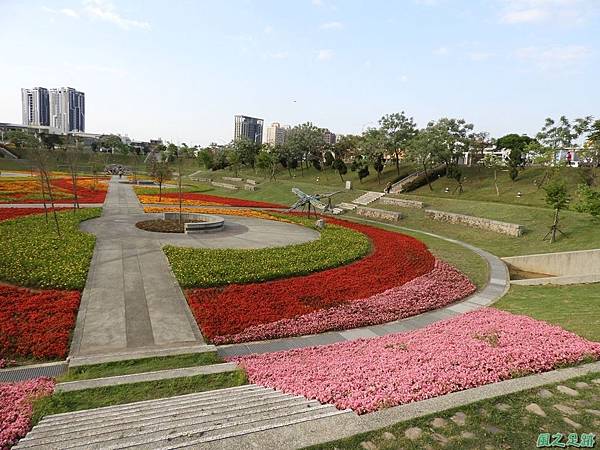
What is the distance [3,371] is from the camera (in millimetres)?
8109

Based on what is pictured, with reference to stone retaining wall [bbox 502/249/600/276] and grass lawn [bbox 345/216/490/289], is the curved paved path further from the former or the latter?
stone retaining wall [bbox 502/249/600/276]

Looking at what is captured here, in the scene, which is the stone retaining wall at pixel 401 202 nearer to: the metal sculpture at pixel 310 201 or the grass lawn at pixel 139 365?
the metal sculpture at pixel 310 201

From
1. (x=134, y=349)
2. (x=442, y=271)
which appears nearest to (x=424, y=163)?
(x=442, y=271)

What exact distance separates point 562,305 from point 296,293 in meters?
8.75

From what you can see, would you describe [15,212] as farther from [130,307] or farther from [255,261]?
[130,307]

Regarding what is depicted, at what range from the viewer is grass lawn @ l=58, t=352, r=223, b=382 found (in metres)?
7.91

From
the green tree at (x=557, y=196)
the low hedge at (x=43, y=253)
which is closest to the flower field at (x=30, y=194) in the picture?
the low hedge at (x=43, y=253)

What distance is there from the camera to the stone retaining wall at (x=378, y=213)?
3284 cm

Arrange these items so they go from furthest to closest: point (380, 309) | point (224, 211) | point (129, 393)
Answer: point (224, 211) < point (380, 309) < point (129, 393)

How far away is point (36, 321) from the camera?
10.1m

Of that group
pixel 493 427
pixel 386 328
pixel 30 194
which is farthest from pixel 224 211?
pixel 493 427

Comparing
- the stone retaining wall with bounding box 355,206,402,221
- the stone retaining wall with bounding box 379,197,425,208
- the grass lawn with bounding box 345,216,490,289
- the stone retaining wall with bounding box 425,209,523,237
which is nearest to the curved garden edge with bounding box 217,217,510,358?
the grass lawn with bounding box 345,216,490,289

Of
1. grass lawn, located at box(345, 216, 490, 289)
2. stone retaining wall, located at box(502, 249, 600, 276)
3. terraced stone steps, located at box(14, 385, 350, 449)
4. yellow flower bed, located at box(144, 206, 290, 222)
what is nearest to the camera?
terraced stone steps, located at box(14, 385, 350, 449)

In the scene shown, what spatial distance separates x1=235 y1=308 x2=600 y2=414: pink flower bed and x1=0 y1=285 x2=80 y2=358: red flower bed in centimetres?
450
